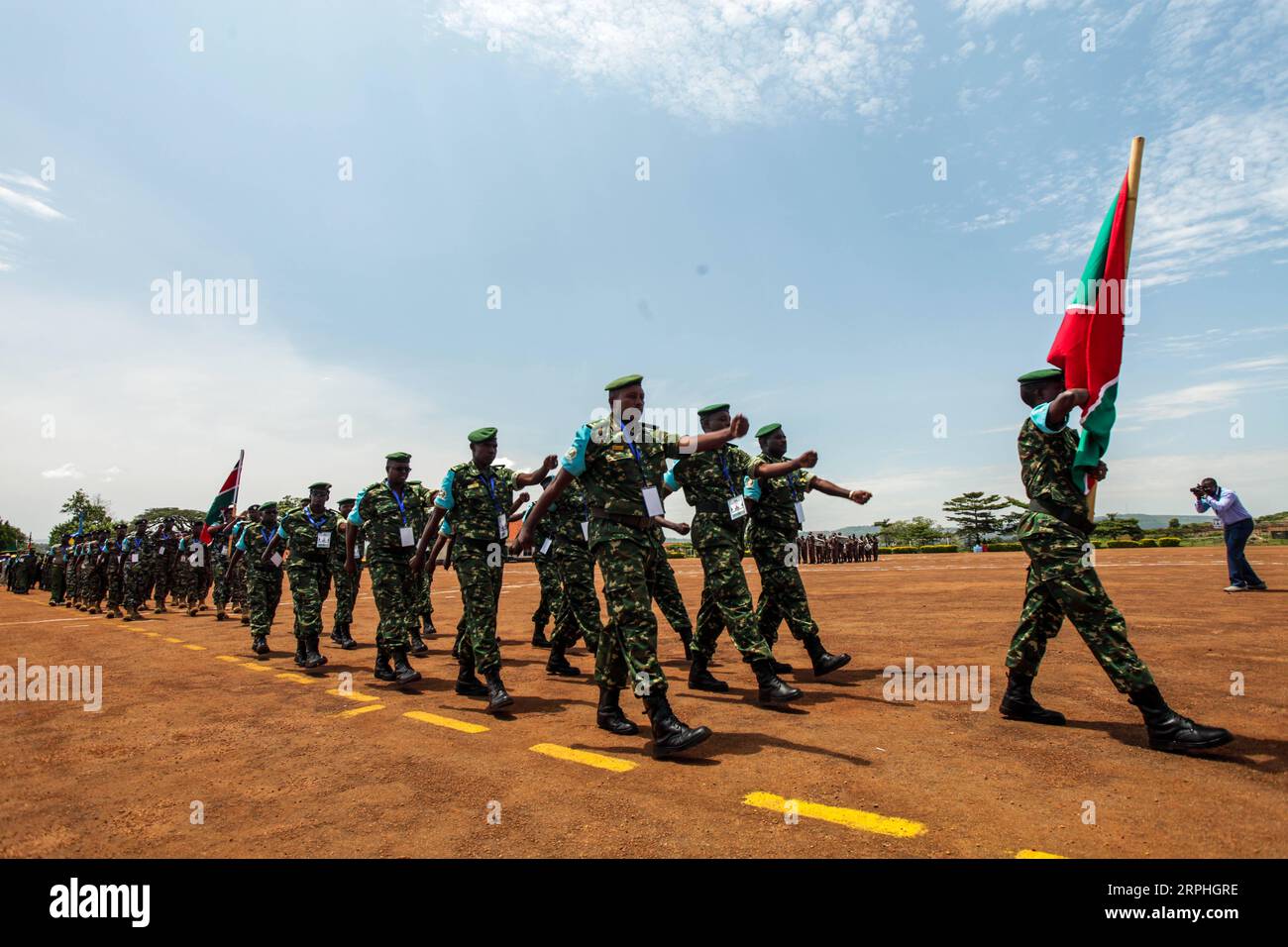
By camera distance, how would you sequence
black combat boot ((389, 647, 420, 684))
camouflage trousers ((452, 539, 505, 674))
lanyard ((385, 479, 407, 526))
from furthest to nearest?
lanyard ((385, 479, 407, 526))
black combat boot ((389, 647, 420, 684))
camouflage trousers ((452, 539, 505, 674))

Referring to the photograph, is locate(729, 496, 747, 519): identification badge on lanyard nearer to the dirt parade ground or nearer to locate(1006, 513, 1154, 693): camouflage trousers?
the dirt parade ground

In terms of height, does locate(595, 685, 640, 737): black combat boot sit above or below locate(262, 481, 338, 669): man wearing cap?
below

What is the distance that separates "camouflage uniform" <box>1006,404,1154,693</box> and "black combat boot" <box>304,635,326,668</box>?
746 cm

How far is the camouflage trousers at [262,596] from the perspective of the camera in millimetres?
9375

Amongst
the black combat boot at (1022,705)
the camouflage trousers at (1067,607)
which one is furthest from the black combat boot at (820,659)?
the camouflage trousers at (1067,607)

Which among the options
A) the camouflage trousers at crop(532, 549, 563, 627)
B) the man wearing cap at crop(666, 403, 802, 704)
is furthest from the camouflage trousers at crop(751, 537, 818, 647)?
the camouflage trousers at crop(532, 549, 563, 627)

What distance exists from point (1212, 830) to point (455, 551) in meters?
5.29

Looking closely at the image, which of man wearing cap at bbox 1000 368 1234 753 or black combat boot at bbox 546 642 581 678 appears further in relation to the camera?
black combat boot at bbox 546 642 581 678

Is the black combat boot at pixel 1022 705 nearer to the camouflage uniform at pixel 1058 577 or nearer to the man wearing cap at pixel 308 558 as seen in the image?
the camouflage uniform at pixel 1058 577

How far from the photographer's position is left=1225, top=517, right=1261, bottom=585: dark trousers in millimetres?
11844

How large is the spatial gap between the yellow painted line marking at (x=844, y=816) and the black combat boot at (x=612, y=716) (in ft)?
4.90
